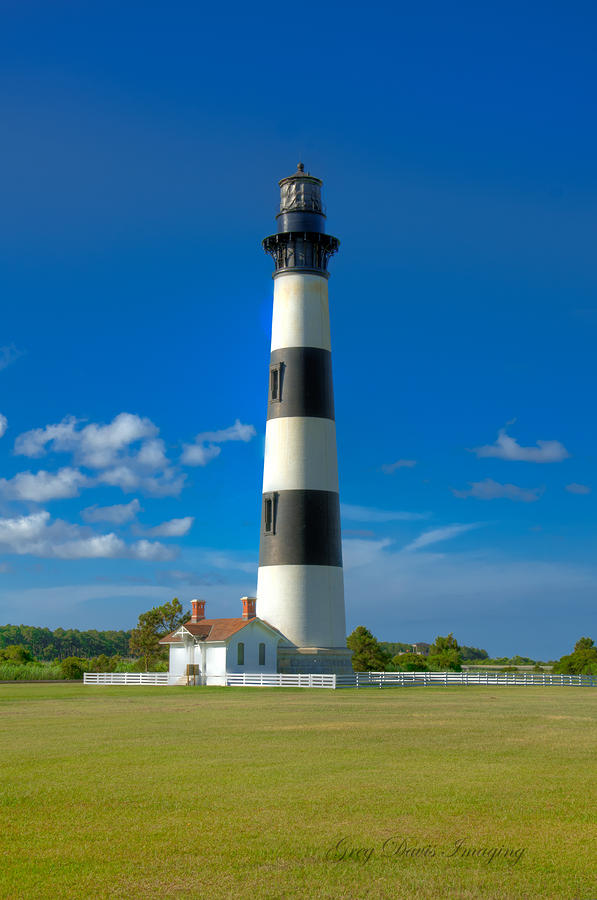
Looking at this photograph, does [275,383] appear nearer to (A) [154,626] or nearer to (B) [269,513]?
(B) [269,513]

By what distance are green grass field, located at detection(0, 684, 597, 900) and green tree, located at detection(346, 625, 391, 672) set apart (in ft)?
154

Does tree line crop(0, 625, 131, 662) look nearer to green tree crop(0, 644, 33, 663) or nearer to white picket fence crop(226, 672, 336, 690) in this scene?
green tree crop(0, 644, 33, 663)

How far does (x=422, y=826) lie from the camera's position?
11.1 m

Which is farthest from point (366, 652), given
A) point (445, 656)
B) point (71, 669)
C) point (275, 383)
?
point (275, 383)

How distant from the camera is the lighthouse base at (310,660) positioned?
47.9 meters

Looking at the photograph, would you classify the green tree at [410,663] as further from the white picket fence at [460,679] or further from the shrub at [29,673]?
the shrub at [29,673]

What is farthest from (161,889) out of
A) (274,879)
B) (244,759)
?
(244,759)

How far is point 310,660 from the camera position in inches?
1886

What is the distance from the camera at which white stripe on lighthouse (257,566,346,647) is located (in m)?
47.7

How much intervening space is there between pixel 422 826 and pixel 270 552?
122 feet

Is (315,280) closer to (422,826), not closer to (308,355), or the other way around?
(308,355)

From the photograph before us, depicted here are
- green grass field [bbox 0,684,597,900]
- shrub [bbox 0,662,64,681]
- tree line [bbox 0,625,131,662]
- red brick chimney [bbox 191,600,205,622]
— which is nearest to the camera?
green grass field [bbox 0,684,597,900]
